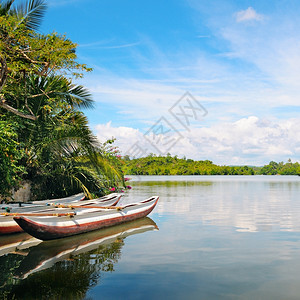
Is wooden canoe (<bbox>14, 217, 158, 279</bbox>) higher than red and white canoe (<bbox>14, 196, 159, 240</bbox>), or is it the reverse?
red and white canoe (<bbox>14, 196, 159, 240</bbox>)

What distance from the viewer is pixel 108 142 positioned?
66.1 ft

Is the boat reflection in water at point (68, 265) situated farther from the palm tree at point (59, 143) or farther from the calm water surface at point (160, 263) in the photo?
the palm tree at point (59, 143)

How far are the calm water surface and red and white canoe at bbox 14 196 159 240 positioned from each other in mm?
278

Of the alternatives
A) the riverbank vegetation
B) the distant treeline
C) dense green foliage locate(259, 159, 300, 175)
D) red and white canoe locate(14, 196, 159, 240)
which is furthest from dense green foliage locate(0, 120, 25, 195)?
dense green foliage locate(259, 159, 300, 175)

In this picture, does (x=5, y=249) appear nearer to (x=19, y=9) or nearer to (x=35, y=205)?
(x=35, y=205)

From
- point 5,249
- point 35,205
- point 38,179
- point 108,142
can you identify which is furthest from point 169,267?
point 108,142

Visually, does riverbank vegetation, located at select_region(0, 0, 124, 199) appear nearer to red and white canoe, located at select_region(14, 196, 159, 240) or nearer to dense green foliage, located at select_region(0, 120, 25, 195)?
dense green foliage, located at select_region(0, 120, 25, 195)

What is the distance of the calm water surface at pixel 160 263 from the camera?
5.75 m

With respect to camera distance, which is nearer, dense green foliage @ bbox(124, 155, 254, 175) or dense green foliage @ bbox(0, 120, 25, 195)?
dense green foliage @ bbox(0, 120, 25, 195)

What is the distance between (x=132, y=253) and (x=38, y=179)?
29.0ft

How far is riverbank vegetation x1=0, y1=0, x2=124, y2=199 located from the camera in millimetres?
11539

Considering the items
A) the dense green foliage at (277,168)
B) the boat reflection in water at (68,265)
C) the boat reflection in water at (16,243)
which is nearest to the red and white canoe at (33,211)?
the boat reflection in water at (16,243)

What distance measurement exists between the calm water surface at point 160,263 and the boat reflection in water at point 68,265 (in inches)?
0.7

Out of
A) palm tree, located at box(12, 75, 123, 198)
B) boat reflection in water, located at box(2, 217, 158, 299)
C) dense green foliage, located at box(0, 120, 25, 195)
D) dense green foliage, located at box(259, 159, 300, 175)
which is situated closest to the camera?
boat reflection in water, located at box(2, 217, 158, 299)
